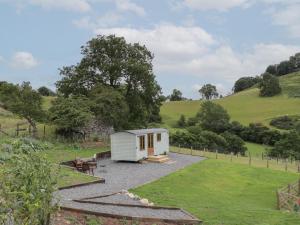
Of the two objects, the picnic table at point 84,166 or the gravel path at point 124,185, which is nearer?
the gravel path at point 124,185

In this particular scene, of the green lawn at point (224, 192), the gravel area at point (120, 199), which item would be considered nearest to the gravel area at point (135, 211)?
the green lawn at point (224, 192)

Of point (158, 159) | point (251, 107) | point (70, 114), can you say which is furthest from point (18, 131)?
point (251, 107)

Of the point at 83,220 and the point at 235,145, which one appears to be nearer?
the point at 83,220

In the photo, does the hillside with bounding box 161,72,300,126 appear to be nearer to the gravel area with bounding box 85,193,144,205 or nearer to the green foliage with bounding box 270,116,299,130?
the green foliage with bounding box 270,116,299,130

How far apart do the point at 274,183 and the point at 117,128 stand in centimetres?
1957

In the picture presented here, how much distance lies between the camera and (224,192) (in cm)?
2512

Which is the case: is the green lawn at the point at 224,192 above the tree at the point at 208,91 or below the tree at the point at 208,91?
below

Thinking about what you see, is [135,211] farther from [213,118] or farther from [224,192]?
[213,118]

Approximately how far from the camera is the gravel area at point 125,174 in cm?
2083

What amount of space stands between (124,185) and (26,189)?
15265 mm

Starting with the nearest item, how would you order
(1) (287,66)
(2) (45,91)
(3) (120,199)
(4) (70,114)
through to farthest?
(3) (120,199) → (4) (70,114) → (2) (45,91) → (1) (287,66)

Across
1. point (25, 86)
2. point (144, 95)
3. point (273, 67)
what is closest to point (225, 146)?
point (144, 95)

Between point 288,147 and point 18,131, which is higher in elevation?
point 18,131

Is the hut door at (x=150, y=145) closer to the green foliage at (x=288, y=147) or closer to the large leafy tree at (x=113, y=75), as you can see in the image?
the large leafy tree at (x=113, y=75)
